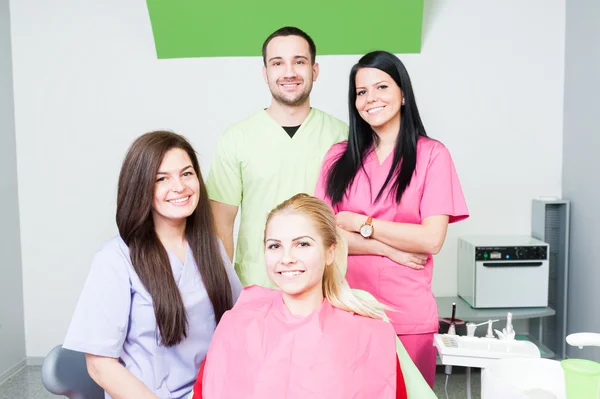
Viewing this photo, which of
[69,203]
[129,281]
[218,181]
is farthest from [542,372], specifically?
[69,203]

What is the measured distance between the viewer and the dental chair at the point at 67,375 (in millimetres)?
1355

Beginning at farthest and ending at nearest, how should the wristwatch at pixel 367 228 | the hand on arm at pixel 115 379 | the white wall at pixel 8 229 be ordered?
the white wall at pixel 8 229, the wristwatch at pixel 367 228, the hand on arm at pixel 115 379

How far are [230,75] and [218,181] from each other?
1.37 meters

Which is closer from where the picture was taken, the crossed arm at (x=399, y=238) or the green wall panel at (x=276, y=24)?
the crossed arm at (x=399, y=238)

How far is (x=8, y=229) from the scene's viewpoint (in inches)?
121

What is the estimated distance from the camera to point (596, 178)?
285cm

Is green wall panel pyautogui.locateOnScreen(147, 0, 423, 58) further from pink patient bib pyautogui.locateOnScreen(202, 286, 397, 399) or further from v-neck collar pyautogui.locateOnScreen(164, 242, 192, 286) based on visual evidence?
pink patient bib pyautogui.locateOnScreen(202, 286, 397, 399)

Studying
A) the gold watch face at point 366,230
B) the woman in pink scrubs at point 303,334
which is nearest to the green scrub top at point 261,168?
the gold watch face at point 366,230

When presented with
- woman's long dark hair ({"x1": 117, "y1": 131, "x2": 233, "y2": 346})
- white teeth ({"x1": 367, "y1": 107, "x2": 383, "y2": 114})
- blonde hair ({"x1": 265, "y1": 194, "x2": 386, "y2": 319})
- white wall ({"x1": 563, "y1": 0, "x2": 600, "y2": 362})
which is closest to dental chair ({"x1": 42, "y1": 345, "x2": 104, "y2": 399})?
woman's long dark hair ({"x1": 117, "y1": 131, "x2": 233, "y2": 346})

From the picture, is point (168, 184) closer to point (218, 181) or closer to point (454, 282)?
point (218, 181)

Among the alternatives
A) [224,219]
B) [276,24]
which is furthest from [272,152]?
[276,24]

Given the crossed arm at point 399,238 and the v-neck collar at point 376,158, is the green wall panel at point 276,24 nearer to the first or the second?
the v-neck collar at point 376,158

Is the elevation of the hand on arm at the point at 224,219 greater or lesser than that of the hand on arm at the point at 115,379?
greater

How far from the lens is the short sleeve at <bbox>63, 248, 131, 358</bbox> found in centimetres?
131
